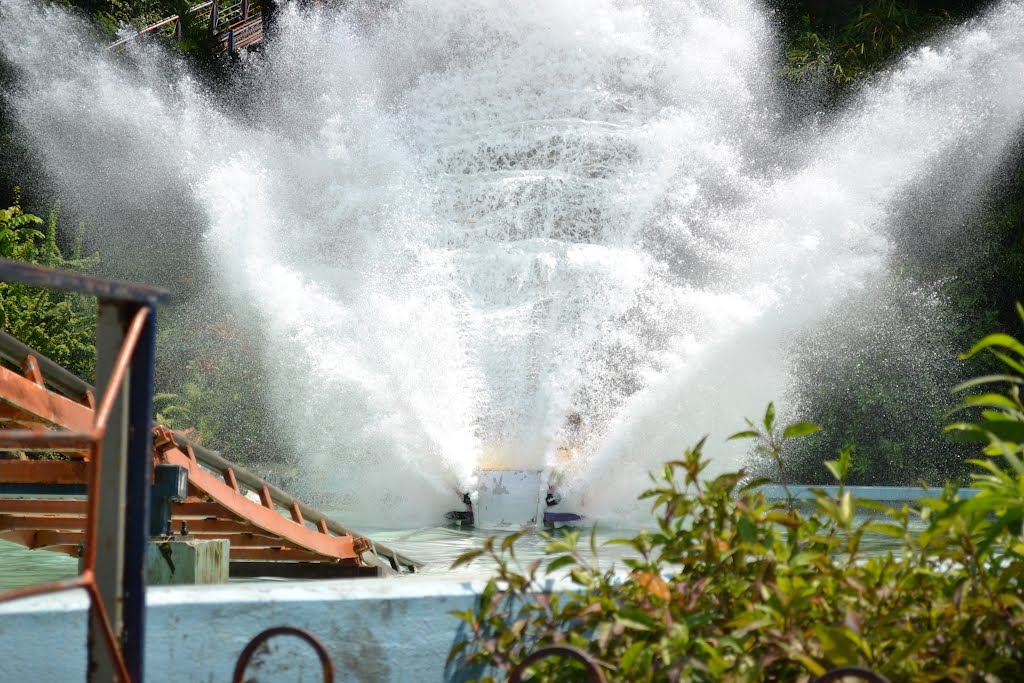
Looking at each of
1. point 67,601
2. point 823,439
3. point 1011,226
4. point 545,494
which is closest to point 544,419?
point 545,494

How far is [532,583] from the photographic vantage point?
83.9 inches

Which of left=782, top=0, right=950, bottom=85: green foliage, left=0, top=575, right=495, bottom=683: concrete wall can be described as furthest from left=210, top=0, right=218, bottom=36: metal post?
left=0, top=575, right=495, bottom=683: concrete wall

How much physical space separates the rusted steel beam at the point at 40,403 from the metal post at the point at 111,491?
2266mm

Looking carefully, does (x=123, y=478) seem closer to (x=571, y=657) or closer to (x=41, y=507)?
(x=571, y=657)

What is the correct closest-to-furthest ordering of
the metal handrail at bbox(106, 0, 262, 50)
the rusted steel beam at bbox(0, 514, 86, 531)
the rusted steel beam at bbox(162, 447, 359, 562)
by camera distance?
the rusted steel beam at bbox(162, 447, 359, 562) < the rusted steel beam at bbox(0, 514, 86, 531) < the metal handrail at bbox(106, 0, 262, 50)

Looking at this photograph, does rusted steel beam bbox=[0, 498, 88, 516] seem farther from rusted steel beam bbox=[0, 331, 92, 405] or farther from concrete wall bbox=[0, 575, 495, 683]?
concrete wall bbox=[0, 575, 495, 683]

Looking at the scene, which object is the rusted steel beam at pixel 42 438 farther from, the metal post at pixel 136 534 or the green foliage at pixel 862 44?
the green foliage at pixel 862 44

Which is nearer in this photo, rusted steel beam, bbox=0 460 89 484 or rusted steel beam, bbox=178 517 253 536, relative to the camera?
rusted steel beam, bbox=0 460 89 484

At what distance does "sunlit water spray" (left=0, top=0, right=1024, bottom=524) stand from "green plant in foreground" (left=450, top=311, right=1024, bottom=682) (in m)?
6.25

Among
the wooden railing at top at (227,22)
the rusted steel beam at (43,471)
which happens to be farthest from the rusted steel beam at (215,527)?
the wooden railing at top at (227,22)

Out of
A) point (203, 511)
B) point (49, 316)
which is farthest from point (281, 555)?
point (49, 316)

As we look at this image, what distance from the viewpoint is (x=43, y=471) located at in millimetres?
4148

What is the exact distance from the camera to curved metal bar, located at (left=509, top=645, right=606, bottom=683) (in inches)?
63.0

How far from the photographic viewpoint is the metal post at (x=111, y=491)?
1430mm
